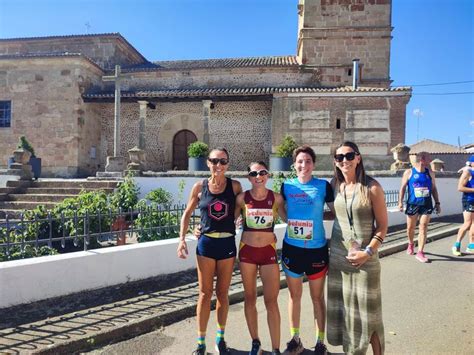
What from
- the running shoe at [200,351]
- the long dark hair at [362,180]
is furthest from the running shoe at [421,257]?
the running shoe at [200,351]

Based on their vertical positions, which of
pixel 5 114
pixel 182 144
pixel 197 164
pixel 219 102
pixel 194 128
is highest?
pixel 219 102

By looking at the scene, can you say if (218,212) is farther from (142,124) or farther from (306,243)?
(142,124)

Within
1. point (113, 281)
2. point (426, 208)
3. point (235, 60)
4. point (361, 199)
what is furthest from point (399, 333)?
point (235, 60)

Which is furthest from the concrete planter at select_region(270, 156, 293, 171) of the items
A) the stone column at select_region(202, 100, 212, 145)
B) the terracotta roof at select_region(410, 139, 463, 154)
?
the terracotta roof at select_region(410, 139, 463, 154)

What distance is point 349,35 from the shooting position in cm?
1780

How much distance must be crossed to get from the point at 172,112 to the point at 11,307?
14820mm

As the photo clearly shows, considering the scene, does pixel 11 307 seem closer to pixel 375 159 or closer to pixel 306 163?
pixel 306 163

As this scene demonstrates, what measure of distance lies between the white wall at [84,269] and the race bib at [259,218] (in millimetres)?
2515

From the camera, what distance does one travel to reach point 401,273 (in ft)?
17.4

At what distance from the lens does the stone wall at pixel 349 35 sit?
17.6 meters

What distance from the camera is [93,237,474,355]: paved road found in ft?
10.3

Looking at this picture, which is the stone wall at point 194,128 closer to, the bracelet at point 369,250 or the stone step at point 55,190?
the stone step at point 55,190

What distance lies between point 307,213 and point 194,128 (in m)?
15.3

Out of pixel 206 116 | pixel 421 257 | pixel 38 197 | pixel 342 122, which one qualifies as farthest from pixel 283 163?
pixel 38 197
